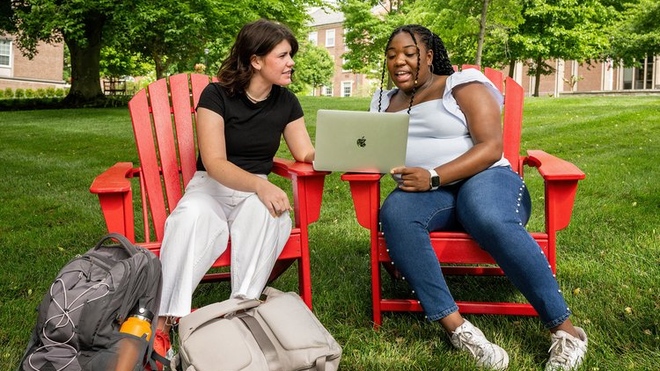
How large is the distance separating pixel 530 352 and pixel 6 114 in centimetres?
1730

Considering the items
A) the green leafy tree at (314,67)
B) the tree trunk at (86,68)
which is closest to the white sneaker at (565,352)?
the tree trunk at (86,68)

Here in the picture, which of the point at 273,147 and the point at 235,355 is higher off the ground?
the point at 273,147

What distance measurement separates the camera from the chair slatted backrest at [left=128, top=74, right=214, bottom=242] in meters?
2.96

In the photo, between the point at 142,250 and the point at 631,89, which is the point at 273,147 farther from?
the point at 631,89

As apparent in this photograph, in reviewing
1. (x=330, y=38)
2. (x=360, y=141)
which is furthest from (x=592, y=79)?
(x=360, y=141)

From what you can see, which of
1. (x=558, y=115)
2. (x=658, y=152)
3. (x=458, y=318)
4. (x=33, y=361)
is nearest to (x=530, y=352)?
(x=458, y=318)

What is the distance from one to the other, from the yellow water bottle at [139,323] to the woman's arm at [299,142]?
98 centimetres

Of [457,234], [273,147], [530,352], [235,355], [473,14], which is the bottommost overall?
[530,352]

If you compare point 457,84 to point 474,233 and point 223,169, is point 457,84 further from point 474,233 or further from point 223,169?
point 223,169

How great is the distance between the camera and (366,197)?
8.58ft

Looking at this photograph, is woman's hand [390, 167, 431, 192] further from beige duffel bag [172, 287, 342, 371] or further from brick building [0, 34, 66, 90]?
brick building [0, 34, 66, 90]

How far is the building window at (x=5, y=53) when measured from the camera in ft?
109

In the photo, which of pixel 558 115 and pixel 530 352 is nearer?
pixel 530 352

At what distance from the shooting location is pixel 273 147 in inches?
114
